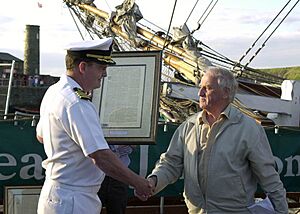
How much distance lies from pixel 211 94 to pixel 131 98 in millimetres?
809

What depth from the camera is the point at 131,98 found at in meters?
4.45

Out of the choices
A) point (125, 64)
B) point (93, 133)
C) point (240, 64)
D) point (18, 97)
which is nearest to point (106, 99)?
point (125, 64)

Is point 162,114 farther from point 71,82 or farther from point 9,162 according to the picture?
point 71,82

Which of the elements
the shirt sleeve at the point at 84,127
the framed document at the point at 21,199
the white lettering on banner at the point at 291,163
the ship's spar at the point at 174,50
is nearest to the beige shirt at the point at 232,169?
the shirt sleeve at the point at 84,127

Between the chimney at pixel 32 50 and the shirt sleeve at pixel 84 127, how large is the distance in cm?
6007

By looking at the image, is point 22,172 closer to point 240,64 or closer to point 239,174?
point 239,174

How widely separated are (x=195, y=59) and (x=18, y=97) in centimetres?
3884

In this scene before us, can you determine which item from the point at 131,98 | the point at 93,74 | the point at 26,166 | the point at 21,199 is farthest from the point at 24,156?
the point at 93,74

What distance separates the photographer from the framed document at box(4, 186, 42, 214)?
559 centimetres

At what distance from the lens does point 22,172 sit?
20.2 feet

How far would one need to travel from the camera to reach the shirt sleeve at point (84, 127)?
10.8 feet

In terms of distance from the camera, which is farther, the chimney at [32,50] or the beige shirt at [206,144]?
the chimney at [32,50]

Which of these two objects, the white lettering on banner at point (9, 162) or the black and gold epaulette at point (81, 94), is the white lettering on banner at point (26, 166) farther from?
the black and gold epaulette at point (81, 94)

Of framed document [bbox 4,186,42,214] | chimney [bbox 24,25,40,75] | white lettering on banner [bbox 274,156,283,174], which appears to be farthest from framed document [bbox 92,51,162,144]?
chimney [bbox 24,25,40,75]
